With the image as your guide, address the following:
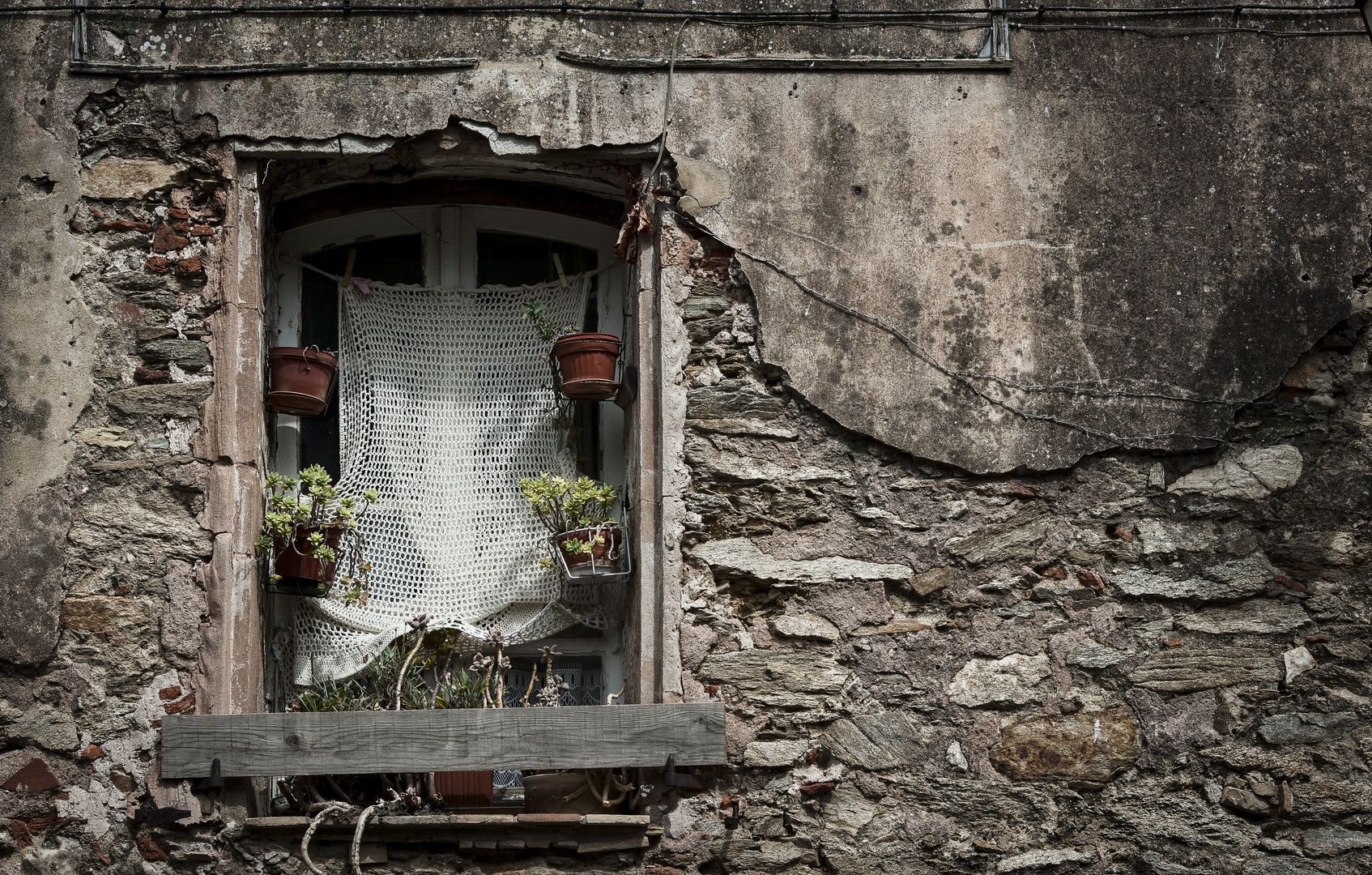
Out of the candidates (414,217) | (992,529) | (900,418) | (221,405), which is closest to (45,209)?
(221,405)

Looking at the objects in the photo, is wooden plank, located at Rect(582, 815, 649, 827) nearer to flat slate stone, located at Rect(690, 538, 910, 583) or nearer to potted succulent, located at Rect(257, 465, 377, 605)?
flat slate stone, located at Rect(690, 538, 910, 583)

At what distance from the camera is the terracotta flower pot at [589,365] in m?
4.44

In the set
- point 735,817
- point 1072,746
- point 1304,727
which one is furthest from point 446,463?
point 1304,727

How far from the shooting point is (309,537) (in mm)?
4289

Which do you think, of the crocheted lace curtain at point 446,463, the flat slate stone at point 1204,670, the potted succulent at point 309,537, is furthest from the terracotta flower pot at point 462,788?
the flat slate stone at point 1204,670

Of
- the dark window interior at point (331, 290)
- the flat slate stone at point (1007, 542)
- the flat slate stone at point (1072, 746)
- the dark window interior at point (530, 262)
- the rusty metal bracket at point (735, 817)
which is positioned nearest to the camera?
the rusty metal bracket at point (735, 817)

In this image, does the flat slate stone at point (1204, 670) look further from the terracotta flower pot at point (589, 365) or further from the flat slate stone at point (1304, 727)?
the terracotta flower pot at point (589, 365)

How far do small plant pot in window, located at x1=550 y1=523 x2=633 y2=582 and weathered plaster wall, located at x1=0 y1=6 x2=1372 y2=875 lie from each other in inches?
10.3

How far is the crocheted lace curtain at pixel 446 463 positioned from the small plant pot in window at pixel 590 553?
0.69ft

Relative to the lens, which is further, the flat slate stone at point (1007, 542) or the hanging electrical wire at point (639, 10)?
the hanging electrical wire at point (639, 10)

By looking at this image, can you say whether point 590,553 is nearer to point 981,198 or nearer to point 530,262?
point 530,262

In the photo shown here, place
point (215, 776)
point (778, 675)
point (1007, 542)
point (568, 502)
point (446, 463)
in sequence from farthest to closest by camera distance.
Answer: point (446, 463) < point (568, 502) < point (1007, 542) < point (778, 675) < point (215, 776)

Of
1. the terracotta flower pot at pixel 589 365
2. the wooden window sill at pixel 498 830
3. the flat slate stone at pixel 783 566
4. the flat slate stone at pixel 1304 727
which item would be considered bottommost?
the wooden window sill at pixel 498 830

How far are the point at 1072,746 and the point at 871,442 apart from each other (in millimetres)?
1186
